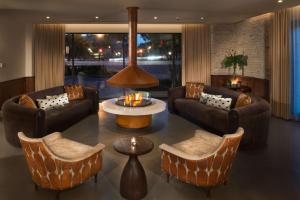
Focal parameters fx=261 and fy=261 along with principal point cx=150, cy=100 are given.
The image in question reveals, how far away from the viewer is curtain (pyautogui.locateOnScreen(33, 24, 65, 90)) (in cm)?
931

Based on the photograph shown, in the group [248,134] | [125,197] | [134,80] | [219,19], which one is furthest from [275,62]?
[125,197]

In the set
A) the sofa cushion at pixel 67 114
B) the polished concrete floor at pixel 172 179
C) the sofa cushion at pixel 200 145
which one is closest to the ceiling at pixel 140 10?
the sofa cushion at pixel 67 114

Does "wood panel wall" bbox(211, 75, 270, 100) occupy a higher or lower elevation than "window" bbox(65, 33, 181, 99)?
lower

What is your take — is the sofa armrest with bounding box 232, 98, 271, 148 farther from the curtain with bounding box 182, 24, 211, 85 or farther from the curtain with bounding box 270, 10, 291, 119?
the curtain with bounding box 182, 24, 211, 85

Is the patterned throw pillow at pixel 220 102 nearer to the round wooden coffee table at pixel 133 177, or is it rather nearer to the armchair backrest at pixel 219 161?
the armchair backrest at pixel 219 161

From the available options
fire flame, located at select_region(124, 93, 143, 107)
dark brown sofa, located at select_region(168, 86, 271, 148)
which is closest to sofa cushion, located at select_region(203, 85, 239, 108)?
dark brown sofa, located at select_region(168, 86, 271, 148)

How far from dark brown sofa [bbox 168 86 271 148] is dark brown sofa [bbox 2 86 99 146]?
2881 millimetres

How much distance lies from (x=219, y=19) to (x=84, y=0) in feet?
14.9

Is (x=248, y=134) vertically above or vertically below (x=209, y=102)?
below

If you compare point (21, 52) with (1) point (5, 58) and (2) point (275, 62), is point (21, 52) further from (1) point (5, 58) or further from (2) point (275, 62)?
(2) point (275, 62)

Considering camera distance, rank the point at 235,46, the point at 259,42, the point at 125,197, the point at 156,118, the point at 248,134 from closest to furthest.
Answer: the point at 125,197 < the point at 248,134 < the point at 156,118 < the point at 259,42 < the point at 235,46

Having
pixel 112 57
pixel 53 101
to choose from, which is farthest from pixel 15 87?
pixel 112 57

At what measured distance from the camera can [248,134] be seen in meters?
4.70

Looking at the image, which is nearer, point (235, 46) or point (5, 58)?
point (5, 58)
